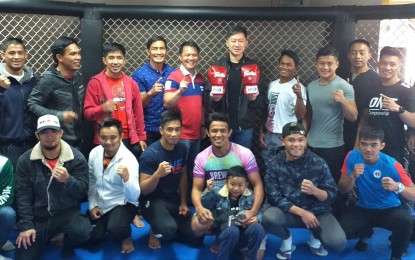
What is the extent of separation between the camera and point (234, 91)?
3207 mm

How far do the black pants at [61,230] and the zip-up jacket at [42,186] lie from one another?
0.05m

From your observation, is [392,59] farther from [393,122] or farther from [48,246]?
[48,246]

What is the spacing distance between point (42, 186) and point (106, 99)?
2.48 feet

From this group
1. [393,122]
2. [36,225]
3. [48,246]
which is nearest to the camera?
[36,225]

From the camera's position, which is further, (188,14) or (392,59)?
(188,14)

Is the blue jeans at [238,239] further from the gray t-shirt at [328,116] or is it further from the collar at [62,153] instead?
the collar at [62,153]

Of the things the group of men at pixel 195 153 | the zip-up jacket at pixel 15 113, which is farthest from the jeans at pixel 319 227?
the zip-up jacket at pixel 15 113

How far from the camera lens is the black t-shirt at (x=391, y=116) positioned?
302 cm

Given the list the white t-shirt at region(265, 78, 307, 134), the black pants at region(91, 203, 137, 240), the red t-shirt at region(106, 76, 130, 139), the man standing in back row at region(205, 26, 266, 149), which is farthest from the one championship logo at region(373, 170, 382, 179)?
the red t-shirt at region(106, 76, 130, 139)

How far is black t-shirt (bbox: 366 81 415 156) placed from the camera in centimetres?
302

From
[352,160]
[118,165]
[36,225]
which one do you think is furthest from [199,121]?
[36,225]

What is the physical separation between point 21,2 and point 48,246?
1.75 meters

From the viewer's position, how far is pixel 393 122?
3.07 meters

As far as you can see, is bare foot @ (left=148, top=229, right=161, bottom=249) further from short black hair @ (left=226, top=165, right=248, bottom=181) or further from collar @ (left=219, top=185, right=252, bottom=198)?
short black hair @ (left=226, top=165, right=248, bottom=181)
